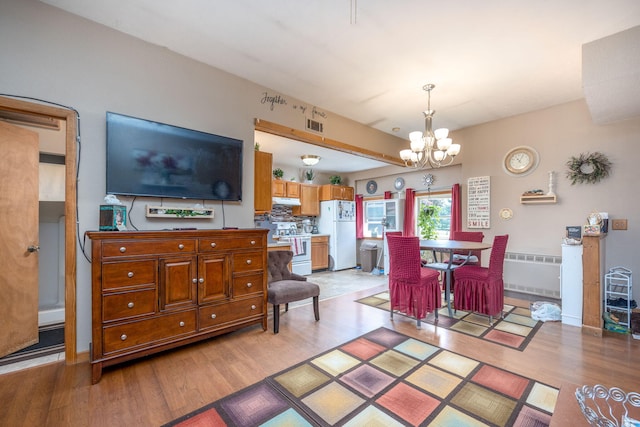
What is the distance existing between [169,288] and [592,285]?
13.3ft

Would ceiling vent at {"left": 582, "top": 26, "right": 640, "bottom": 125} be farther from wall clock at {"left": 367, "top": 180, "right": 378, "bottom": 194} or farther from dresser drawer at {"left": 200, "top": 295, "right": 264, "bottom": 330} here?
wall clock at {"left": 367, "top": 180, "right": 378, "bottom": 194}

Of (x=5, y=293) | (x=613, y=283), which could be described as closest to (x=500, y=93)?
(x=613, y=283)

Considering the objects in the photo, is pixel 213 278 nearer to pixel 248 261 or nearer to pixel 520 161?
pixel 248 261

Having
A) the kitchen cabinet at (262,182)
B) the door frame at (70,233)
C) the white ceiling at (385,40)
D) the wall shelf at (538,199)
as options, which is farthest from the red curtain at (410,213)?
the door frame at (70,233)

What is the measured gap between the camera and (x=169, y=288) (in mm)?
2221

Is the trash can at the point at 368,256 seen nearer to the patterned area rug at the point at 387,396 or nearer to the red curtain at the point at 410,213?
the red curtain at the point at 410,213

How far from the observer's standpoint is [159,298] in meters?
2.18

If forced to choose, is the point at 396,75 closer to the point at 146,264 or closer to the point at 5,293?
the point at 146,264

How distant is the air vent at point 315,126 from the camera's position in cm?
370

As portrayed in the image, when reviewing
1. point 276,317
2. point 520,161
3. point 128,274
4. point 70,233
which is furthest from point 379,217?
point 70,233

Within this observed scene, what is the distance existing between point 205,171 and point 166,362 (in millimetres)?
1720

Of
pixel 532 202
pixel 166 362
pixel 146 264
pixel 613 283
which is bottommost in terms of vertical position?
pixel 166 362

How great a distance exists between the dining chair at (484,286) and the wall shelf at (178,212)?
2999 millimetres

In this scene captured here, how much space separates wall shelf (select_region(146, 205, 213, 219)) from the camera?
2.51 m
